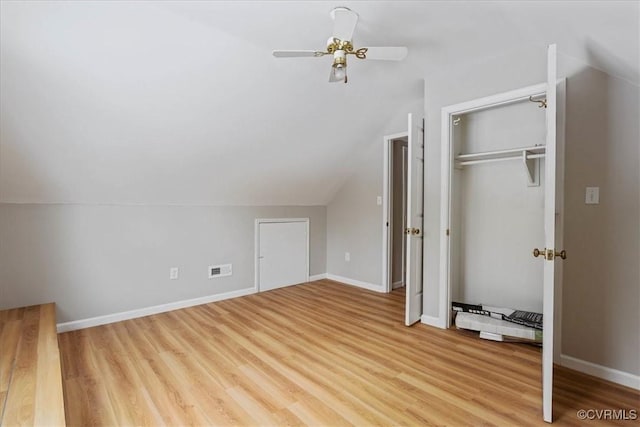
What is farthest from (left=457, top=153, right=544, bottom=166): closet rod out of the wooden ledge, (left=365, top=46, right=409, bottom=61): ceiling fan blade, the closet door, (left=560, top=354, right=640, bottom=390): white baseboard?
the wooden ledge

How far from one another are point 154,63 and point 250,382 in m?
2.18

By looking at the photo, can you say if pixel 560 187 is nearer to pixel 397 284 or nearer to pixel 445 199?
pixel 445 199

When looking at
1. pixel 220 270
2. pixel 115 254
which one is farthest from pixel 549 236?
pixel 115 254

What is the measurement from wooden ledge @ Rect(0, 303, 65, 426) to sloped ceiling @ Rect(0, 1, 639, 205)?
973 millimetres

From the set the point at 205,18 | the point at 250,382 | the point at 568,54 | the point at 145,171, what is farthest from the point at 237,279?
the point at 568,54

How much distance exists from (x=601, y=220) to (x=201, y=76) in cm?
292

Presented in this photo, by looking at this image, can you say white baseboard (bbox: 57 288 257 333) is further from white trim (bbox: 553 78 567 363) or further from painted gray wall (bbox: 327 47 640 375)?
painted gray wall (bbox: 327 47 640 375)

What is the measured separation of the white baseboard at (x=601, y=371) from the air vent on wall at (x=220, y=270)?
126 inches

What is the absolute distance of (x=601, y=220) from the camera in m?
2.07

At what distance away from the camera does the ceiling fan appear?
1740mm

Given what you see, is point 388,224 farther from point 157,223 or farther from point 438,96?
point 157,223

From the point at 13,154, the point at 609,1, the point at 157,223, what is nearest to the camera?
the point at 609,1

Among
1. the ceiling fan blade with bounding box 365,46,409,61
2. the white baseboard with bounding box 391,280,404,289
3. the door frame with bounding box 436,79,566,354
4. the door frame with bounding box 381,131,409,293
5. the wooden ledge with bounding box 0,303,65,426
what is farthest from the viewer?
the white baseboard with bounding box 391,280,404,289

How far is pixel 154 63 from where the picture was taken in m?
2.15
